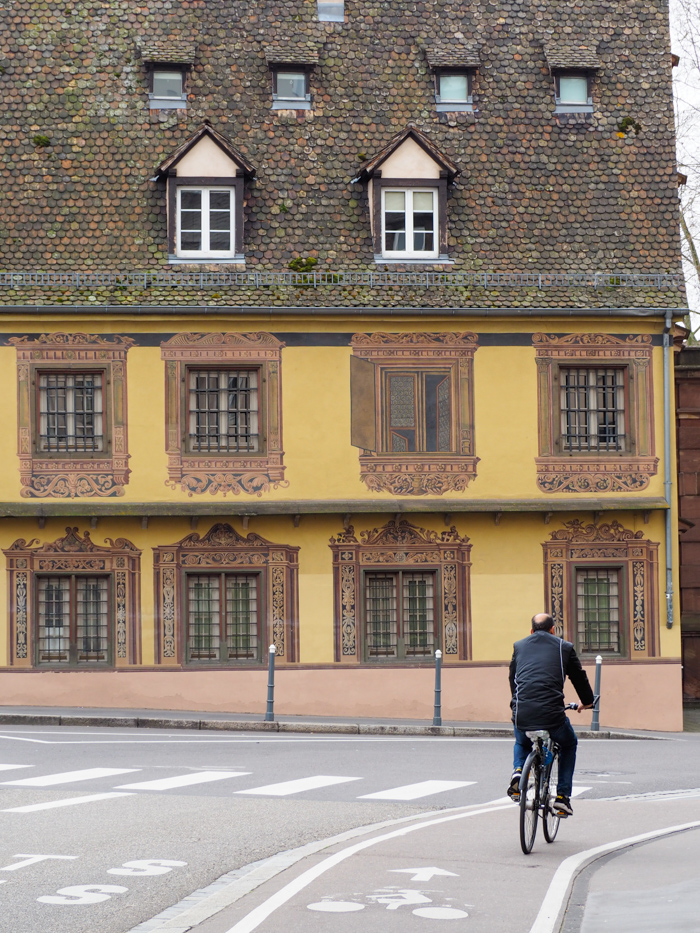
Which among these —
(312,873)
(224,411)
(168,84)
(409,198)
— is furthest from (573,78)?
(312,873)

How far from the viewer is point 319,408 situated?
79.6 feet

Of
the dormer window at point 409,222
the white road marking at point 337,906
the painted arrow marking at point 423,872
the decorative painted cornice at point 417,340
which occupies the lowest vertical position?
the painted arrow marking at point 423,872

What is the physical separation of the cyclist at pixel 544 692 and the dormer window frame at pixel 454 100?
56.3 ft

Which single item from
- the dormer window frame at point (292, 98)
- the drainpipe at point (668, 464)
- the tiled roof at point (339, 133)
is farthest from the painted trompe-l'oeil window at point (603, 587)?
the dormer window frame at point (292, 98)

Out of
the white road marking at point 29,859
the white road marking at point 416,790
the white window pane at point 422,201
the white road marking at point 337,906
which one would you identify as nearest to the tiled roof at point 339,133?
the white window pane at point 422,201

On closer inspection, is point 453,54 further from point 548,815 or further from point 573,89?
point 548,815

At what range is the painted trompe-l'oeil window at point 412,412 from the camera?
2434 cm

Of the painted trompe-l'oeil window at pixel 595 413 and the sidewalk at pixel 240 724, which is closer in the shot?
the sidewalk at pixel 240 724

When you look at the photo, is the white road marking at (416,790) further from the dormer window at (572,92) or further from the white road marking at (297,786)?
the dormer window at (572,92)

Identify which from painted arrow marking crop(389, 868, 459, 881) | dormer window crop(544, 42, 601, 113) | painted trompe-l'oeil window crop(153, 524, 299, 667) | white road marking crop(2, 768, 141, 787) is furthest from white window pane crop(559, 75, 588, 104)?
painted arrow marking crop(389, 868, 459, 881)

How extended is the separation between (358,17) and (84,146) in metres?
5.85

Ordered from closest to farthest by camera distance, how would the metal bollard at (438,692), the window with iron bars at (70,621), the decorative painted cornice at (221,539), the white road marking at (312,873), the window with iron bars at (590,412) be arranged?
the white road marking at (312,873), the metal bollard at (438,692), the window with iron bars at (70,621), the decorative painted cornice at (221,539), the window with iron bars at (590,412)

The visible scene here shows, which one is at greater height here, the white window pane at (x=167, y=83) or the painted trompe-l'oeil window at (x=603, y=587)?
the white window pane at (x=167, y=83)

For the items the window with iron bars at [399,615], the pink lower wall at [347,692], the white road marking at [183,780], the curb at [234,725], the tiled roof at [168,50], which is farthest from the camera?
the tiled roof at [168,50]
